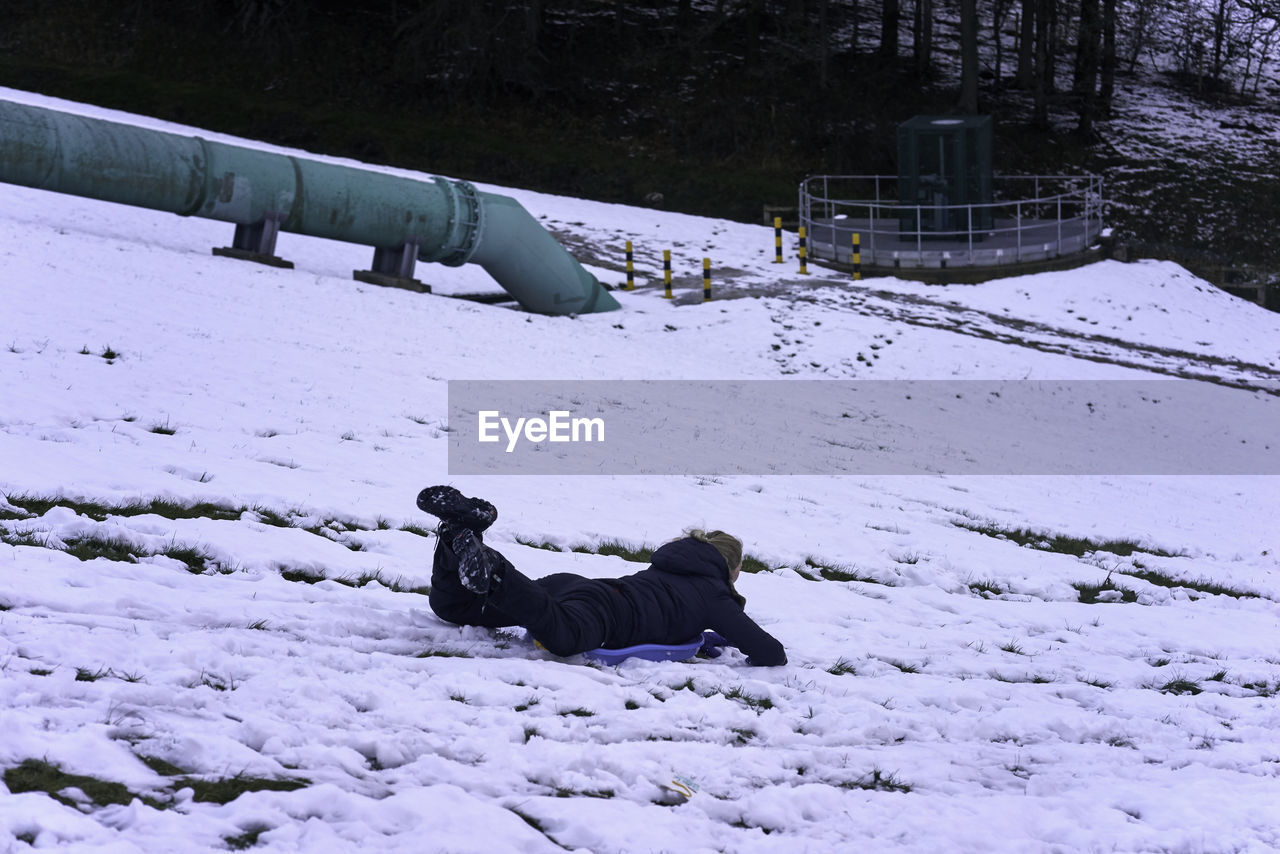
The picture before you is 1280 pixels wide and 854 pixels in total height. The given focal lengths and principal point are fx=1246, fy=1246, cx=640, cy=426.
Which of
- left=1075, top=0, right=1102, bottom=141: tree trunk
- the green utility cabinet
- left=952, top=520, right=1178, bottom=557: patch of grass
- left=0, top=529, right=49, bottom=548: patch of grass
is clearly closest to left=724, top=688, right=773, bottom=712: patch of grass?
left=0, top=529, right=49, bottom=548: patch of grass

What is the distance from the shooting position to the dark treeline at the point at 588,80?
112 ft

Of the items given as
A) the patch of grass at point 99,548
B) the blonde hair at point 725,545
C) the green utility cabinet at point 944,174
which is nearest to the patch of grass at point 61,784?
the patch of grass at point 99,548

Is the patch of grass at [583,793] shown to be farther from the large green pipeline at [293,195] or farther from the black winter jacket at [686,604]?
the large green pipeline at [293,195]

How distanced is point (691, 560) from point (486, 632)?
1152 millimetres

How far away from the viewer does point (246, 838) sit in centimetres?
391

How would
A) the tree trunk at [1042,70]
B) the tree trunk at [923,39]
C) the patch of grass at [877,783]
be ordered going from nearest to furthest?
the patch of grass at [877,783]
the tree trunk at [1042,70]
the tree trunk at [923,39]

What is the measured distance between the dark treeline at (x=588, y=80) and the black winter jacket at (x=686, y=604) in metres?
27.1

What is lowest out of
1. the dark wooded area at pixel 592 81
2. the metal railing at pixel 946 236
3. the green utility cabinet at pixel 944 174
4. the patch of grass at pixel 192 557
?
the patch of grass at pixel 192 557

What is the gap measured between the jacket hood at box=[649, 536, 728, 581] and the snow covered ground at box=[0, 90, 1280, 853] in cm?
53

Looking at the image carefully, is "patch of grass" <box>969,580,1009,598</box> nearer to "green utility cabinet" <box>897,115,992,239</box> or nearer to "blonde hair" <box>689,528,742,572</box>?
"blonde hair" <box>689,528,742,572</box>

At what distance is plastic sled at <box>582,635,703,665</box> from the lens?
21.2 feet

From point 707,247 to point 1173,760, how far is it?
21.8 m

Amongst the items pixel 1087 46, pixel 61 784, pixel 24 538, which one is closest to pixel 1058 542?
pixel 24 538

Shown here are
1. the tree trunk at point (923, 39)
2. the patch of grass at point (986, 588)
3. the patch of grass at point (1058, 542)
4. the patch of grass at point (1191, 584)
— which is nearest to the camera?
the patch of grass at point (986, 588)
